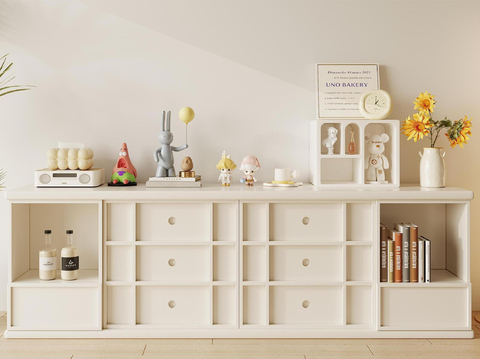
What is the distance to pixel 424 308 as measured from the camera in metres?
2.37

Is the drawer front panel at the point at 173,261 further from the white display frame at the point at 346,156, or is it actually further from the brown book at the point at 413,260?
the brown book at the point at 413,260

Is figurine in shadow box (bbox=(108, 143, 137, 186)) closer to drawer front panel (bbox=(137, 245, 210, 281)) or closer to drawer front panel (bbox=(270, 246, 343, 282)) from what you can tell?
drawer front panel (bbox=(137, 245, 210, 281))

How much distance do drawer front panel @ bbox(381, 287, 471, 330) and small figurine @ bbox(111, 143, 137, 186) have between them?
1.40 meters

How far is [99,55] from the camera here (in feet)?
8.86

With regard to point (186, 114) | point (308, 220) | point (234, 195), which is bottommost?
point (308, 220)

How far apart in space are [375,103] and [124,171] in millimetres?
1356

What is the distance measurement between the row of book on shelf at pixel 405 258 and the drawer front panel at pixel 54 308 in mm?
1418

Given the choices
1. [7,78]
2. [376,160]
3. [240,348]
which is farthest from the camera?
[7,78]

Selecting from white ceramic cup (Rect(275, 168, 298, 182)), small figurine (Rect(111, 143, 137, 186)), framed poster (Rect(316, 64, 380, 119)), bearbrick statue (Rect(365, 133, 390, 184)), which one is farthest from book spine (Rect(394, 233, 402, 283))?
small figurine (Rect(111, 143, 137, 186))

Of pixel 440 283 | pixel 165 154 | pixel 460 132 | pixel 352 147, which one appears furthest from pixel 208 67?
pixel 440 283

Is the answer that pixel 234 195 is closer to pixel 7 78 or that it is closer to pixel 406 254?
pixel 406 254

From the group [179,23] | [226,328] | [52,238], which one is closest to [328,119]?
[179,23]

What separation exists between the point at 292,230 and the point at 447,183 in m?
1.02

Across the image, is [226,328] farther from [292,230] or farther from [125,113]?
[125,113]
